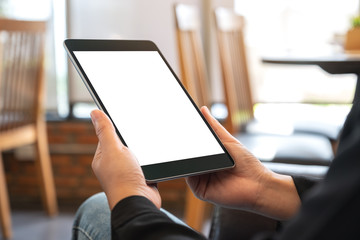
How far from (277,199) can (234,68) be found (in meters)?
1.53

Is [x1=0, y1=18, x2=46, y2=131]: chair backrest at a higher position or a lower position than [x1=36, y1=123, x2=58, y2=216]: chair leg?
higher

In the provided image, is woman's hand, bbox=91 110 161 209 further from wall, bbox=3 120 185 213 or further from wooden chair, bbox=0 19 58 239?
wall, bbox=3 120 185 213

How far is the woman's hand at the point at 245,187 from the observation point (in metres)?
0.80

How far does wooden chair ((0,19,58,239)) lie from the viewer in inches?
93.0

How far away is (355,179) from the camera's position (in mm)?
372

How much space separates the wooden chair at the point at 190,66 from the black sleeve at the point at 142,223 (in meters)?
1.29

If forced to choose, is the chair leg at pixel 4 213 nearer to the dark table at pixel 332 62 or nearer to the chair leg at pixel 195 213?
the chair leg at pixel 195 213

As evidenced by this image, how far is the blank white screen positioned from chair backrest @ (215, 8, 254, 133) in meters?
1.26

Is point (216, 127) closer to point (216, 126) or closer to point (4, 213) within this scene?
point (216, 126)

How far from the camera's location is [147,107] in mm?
770

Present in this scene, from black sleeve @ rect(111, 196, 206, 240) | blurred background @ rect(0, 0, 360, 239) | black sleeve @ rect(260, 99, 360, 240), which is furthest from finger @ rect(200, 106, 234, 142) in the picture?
blurred background @ rect(0, 0, 360, 239)

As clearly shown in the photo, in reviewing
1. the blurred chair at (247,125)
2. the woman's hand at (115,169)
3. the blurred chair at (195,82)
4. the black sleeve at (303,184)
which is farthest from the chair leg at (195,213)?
the woman's hand at (115,169)

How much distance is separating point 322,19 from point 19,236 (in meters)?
1.75

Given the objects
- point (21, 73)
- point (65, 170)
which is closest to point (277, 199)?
point (21, 73)
